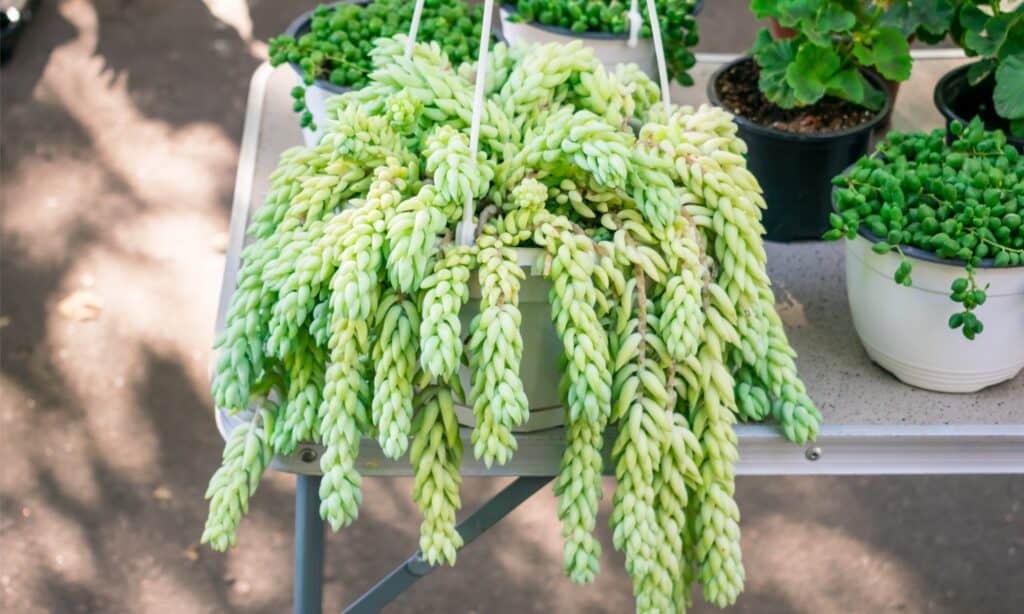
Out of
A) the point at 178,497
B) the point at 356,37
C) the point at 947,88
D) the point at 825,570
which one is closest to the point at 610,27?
the point at 356,37

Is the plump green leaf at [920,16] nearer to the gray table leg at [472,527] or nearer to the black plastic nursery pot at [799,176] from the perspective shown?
the black plastic nursery pot at [799,176]

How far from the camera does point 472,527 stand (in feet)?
4.60

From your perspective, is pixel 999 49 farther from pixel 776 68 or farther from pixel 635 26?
pixel 635 26

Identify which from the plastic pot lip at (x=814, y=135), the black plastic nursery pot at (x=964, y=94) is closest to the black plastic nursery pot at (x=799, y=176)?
the plastic pot lip at (x=814, y=135)

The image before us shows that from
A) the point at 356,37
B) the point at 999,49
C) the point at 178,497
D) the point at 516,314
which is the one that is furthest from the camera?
the point at 178,497

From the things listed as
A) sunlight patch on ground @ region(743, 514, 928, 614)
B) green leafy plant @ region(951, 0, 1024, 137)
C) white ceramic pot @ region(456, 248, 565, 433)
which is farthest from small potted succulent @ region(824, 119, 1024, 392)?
sunlight patch on ground @ region(743, 514, 928, 614)

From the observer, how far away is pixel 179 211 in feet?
10.3

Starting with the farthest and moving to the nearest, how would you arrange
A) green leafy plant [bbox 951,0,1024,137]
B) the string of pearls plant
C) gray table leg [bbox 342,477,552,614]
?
green leafy plant [bbox 951,0,1024,137] < gray table leg [bbox 342,477,552,614] < the string of pearls plant

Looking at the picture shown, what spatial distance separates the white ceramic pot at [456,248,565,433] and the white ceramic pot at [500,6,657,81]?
0.59 metres

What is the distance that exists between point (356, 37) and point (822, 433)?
80cm

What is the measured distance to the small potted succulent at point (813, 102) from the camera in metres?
→ 1.55

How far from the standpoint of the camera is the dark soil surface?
165 centimetres

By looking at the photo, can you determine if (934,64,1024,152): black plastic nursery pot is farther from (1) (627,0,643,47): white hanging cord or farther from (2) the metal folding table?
(1) (627,0,643,47): white hanging cord

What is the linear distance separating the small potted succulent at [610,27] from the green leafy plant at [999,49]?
36cm
